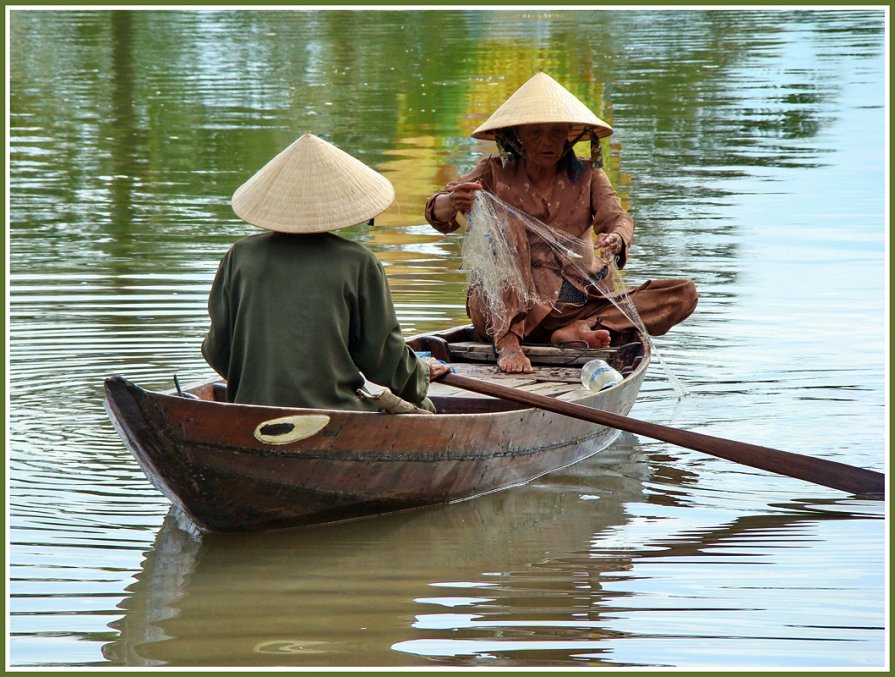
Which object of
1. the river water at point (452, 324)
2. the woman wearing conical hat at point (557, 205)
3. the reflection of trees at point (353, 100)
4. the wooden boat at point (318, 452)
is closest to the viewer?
the river water at point (452, 324)

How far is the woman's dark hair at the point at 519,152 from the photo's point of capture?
672 centimetres

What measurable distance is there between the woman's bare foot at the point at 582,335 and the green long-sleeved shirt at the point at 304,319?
2.14 m

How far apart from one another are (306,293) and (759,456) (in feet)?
6.61

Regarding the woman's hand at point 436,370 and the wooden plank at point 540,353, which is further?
the wooden plank at point 540,353

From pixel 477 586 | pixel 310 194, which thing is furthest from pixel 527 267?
pixel 477 586

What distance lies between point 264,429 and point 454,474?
103cm

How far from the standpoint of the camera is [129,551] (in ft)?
16.3

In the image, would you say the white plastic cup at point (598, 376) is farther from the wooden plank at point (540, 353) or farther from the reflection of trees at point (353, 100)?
the reflection of trees at point (353, 100)

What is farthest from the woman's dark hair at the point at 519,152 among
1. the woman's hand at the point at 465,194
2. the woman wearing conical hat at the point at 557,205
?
the woman's hand at the point at 465,194

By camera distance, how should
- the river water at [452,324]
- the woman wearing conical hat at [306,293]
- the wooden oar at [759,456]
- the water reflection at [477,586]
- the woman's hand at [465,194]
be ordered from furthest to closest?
the woman's hand at [465,194] → the wooden oar at [759,456] → the woman wearing conical hat at [306,293] → the river water at [452,324] → the water reflection at [477,586]

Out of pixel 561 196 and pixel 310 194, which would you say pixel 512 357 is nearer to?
pixel 561 196

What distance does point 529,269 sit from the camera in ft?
21.8

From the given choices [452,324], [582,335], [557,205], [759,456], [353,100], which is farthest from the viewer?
[353,100]

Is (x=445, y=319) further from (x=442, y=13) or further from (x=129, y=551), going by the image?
(x=442, y=13)
